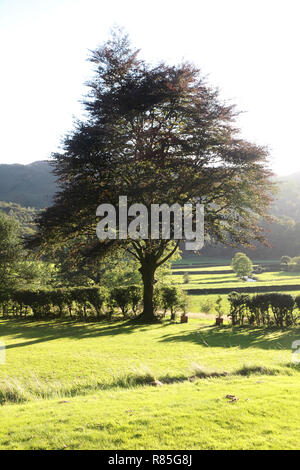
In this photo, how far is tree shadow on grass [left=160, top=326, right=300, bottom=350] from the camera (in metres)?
13.9

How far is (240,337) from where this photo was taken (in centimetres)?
1573

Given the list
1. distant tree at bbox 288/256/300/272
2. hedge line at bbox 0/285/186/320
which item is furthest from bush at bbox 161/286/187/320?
distant tree at bbox 288/256/300/272

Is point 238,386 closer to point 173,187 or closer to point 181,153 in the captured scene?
point 173,187

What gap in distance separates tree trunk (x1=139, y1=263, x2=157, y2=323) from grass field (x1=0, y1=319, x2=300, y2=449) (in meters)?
6.16

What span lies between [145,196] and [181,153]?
3263 mm

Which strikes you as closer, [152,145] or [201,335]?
[201,335]

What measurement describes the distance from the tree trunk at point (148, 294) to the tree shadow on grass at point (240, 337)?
3723mm

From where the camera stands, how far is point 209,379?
7746 mm

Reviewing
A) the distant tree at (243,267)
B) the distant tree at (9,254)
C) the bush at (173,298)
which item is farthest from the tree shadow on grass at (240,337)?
the distant tree at (243,267)

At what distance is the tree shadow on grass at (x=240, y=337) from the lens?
546 inches

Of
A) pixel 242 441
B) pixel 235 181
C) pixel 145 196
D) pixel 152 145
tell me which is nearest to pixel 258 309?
pixel 235 181

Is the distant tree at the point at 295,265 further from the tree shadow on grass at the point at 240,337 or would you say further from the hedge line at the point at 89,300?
the tree shadow on grass at the point at 240,337

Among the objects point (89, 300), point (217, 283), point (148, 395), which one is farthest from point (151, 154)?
point (217, 283)

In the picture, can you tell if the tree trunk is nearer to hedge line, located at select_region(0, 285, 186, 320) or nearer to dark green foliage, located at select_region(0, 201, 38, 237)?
hedge line, located at select_region(0, 285, 186, 320)
